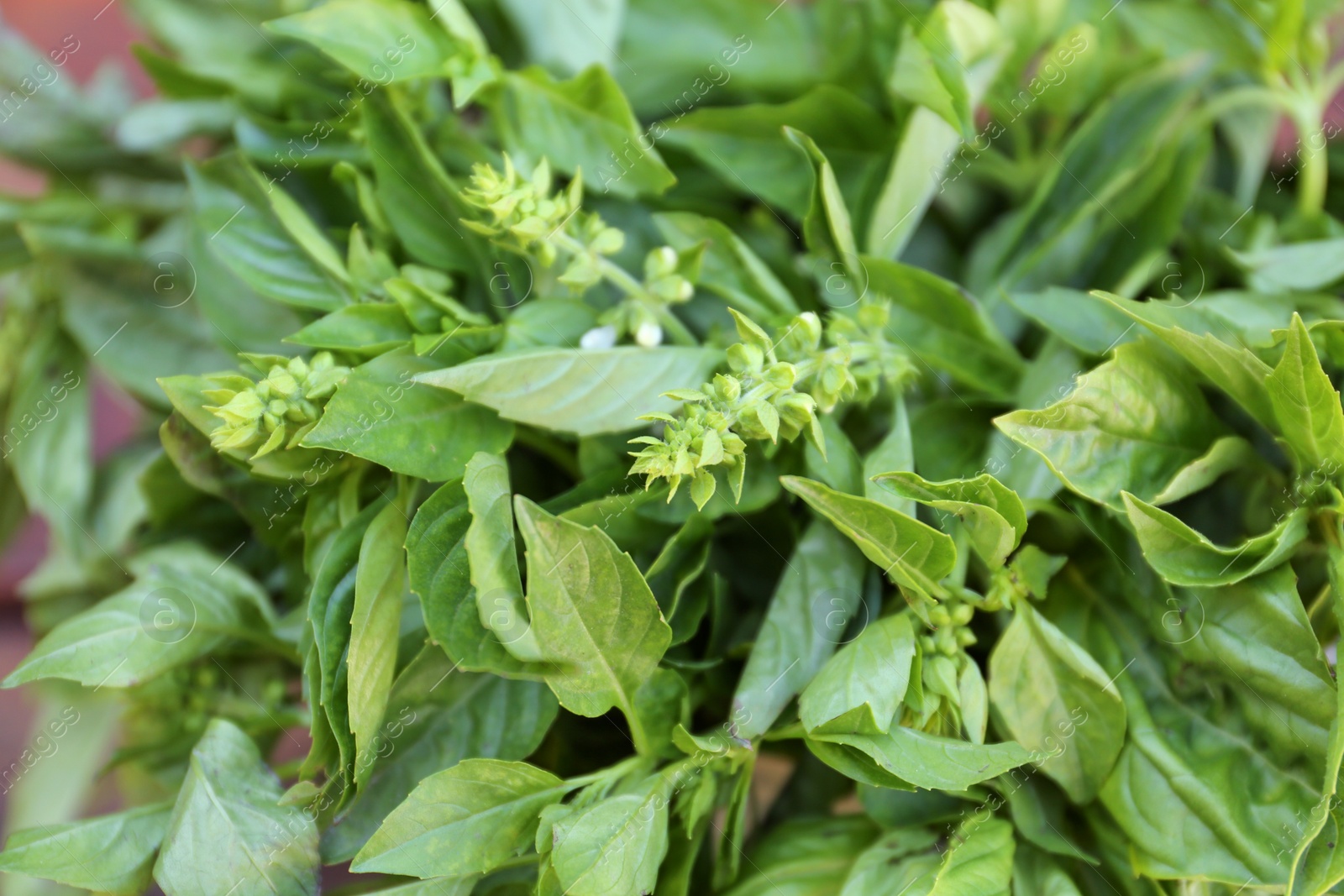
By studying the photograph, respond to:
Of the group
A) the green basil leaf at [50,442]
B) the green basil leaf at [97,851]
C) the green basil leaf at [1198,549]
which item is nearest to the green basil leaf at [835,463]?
the green basil leaf at [1198,549]

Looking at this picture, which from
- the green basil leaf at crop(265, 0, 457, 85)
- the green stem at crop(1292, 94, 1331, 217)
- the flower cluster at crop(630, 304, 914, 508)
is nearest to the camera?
the flower cluster at crop(630, 304, 914, 508)

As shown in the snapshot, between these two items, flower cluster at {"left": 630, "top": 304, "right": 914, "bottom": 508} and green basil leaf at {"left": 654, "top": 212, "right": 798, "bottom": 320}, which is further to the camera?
green basil leaf at {"left": 654, "top": 212, "right": 798, "bottom": 320}

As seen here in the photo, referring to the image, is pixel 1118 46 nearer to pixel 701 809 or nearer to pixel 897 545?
pixel 897 545

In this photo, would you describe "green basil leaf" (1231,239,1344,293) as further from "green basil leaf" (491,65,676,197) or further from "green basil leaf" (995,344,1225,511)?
"green basil leaf" (491,65,676,197)

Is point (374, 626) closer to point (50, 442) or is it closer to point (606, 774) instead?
point (606, 774)

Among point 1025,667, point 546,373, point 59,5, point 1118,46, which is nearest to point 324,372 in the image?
point 546,373

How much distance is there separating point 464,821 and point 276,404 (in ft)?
0.60

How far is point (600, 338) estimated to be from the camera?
420mm

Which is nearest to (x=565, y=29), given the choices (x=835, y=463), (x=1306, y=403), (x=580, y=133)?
(x=580, y=133)

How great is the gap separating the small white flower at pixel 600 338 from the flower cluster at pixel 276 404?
10cm

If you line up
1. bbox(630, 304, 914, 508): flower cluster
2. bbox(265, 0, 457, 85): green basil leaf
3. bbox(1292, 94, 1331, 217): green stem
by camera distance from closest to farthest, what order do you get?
bbox(630, 304, 914, 508): flower cluster, bbox(265, 0, 457, 85): green basil leaf, bbox(1292, 94, 1331, 217): green stem

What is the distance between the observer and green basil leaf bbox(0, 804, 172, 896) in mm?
401

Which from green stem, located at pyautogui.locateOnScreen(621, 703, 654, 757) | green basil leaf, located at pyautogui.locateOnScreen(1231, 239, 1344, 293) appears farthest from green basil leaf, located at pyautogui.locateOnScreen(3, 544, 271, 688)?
green basil leaf, located at pyautogui.locateOnScreen(1231, 239, 1344, 293)

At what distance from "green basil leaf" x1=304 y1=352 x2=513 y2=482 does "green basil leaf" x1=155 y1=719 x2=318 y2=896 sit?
0.55ft
